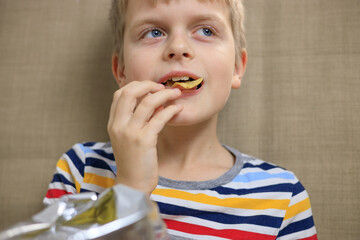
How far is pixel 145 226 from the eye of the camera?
45cm

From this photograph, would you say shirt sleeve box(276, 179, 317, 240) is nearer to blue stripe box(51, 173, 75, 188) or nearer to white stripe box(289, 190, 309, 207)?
white stripe box(289, 190, 309, 207)

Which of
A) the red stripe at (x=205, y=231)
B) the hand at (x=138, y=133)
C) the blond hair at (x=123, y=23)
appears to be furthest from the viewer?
the blond hair at (x=123, y=23)

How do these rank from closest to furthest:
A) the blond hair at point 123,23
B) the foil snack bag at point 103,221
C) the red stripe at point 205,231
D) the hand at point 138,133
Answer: the foil snack bag at point 103,221 → the hand at point 138,133 → the red stripe at point 205,231 → the blond hair at point 123,23

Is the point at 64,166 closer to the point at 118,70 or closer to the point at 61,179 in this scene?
the point at 61,179

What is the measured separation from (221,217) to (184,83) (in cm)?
32

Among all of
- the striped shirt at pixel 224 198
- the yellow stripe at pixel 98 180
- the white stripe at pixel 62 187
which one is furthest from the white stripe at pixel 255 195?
the white stripe at pixel 62 187

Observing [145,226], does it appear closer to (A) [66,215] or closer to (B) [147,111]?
(A) [66,215]

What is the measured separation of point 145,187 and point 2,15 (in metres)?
0.81

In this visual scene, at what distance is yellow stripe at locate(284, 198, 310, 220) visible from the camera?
85 cm

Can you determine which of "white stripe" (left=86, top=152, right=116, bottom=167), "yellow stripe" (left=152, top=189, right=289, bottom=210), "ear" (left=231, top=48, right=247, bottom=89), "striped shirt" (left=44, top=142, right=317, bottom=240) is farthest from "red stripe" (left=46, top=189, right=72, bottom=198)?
"ear" (left=231, top=48, right=247, bottom=89)

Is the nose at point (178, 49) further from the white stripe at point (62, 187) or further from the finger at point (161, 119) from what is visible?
the white stripe at point (62, 187)

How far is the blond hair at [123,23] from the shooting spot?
2.93ft

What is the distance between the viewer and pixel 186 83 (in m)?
0.77

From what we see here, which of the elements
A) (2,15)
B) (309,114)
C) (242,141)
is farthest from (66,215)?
(2,15)
